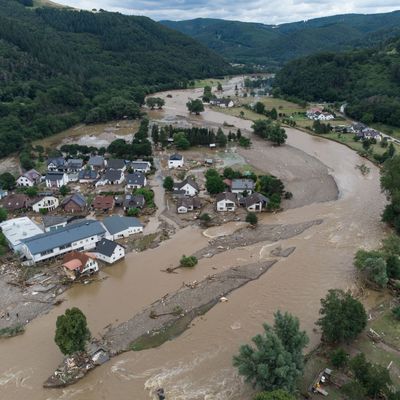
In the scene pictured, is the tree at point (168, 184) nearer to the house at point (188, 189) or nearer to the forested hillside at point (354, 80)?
the house at point (188, 189)

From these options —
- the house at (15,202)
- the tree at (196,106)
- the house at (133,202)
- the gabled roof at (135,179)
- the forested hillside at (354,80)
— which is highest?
the forested hillside at (354,80)

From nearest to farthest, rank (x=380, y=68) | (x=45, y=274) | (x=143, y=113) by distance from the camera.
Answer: (x=45, y=274), (x=143, y=113), (x=380, y=68)

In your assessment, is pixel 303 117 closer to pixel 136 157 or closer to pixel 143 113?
pixel 143 113

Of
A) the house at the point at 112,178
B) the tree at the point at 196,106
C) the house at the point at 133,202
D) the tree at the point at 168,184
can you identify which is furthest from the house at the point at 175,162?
the tree at the point at 196,106

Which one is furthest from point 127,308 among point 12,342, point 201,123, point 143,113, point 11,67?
point 11,67

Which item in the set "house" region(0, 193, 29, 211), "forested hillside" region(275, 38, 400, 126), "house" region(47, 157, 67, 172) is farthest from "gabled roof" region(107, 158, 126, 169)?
"forested hillside" region(275, 38, 400, 126)

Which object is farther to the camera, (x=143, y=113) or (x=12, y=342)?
(x=143, y=113)
